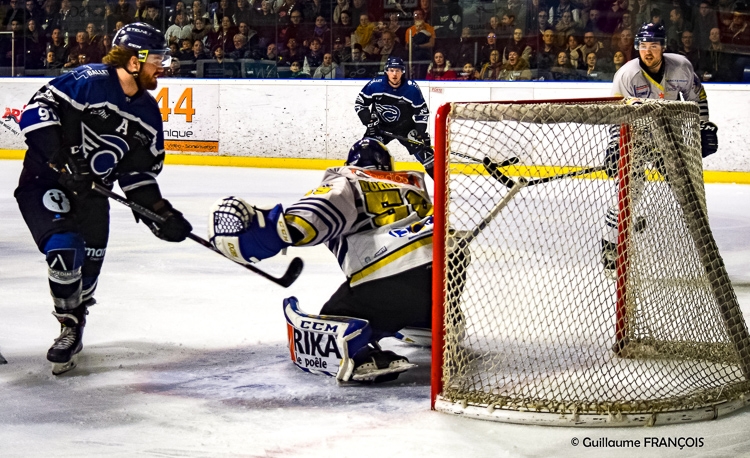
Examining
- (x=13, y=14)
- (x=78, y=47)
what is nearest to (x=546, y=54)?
(x=78, y=47)

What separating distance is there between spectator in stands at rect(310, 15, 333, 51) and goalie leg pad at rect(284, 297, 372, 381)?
7.10m

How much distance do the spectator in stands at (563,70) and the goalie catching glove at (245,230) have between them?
6393 millimetres

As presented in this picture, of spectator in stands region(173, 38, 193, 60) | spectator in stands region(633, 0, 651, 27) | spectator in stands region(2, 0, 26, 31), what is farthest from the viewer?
spectator in stands region(2, 0, 26, 31)

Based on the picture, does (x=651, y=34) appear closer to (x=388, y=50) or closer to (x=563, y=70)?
(x=563, y=70)

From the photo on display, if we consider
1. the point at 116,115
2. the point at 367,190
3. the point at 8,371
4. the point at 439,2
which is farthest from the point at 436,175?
the point at 439,2

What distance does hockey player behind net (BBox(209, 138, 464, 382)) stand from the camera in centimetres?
290

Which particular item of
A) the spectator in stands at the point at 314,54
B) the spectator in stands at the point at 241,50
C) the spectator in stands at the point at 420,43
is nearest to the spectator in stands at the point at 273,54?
the spectator in stands at the point at 241,50

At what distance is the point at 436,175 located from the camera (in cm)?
263

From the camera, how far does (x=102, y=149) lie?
328cm

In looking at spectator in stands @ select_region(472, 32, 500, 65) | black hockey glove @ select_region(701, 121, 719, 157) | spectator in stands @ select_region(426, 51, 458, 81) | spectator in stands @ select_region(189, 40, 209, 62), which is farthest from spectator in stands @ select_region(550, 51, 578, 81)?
black hockey glove @ select_region(701, 121, 719, 157)

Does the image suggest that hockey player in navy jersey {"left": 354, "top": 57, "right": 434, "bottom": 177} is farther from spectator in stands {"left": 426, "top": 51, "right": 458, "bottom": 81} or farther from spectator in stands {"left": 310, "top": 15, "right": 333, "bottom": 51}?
spectator in stands {"left": 310, "top": 15, "right": 333, "bottom": 51}

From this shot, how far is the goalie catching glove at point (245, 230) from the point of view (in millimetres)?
2738

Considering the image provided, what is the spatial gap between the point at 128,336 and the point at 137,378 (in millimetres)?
584

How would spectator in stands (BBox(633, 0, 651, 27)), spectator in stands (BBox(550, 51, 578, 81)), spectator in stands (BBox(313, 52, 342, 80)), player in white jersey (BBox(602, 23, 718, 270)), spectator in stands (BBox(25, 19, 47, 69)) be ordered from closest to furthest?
player in white jersey (BBox(602, 23, 718, 270)) → spectator in stands (BBox(633, 0, 651, 27)) → spectator in stands (BBox(550, 51, 578, 81)) → spectator in stands (BBox(313, 52, 342, 80)) → spectator in stands (BBox(25, 19, 47, 69))
